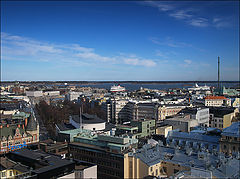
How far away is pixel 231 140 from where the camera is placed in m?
36.8

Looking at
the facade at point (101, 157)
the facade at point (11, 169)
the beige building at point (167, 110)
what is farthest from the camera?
the beige building at point (167, 110)

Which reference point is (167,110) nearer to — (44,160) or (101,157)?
(101,157)

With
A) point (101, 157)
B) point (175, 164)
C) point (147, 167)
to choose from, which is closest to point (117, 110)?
point (101, 157)

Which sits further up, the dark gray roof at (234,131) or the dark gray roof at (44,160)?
the dark gray roof at (234,131)

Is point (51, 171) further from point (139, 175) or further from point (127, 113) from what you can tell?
point (127, 113)

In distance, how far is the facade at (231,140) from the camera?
3625 cm

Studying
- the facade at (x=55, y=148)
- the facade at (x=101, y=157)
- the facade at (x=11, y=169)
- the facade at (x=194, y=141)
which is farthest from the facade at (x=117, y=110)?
the facade at (x=11, y=169)

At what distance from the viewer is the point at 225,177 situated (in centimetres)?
2536

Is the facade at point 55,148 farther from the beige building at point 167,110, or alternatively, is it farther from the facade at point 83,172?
the beige building at point 167,110

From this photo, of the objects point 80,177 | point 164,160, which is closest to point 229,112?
point 164,160

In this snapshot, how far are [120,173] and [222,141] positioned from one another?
15.9 meters

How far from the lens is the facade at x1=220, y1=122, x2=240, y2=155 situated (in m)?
36.2

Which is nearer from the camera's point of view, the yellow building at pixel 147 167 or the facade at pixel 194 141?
the yellow building at pixel 147 167

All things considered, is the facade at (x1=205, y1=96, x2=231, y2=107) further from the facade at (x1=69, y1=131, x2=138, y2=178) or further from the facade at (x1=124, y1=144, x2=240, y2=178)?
the facade at (x1=124, y1=144, x2=240, y2=178)
